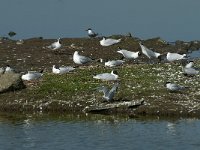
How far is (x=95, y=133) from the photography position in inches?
1113

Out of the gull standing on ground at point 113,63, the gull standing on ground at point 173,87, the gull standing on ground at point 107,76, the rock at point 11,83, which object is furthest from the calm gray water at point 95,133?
the gull standing on ground at point 113,63

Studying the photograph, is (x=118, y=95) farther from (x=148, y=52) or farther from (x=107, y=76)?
(x=148, y=52)

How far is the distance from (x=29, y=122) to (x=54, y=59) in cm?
2282

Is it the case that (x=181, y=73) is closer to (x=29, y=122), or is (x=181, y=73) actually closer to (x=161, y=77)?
(x=161, y=77)

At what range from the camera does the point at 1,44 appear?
6231cm

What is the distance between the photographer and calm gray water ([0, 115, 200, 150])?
25.6 metres

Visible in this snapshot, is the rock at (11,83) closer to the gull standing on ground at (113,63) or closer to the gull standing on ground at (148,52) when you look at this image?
the gull standing on ground at (113,63)

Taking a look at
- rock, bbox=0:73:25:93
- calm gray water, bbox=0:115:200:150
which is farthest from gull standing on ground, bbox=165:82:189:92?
rock, bbox=0:73:25:93

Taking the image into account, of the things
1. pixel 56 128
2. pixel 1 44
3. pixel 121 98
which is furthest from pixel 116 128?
pixel 1 44

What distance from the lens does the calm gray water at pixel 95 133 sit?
25609mm

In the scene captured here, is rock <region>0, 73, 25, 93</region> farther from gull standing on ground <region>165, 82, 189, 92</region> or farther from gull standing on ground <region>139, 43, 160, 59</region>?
gull standing on ground <region>139, 43, 160, 59</region>

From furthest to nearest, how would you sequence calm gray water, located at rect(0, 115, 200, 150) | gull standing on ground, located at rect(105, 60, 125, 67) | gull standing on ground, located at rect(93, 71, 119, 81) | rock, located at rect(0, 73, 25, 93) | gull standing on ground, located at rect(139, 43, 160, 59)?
gull standing on ground, located at rect(139, 43, 160, 59), gull standing on ground, located at rect(105, 60, 125, 67), gull standing on ground, located at rect(93, 71, 119, 81), rock, located at rect(0, 73, 25, 93), calm gray water, located at rect(0, 115, 200, 150)

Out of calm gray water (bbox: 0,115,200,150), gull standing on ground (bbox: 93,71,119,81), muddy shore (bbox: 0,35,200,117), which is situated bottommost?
calm gray water (bbox: 0,115,200,150)

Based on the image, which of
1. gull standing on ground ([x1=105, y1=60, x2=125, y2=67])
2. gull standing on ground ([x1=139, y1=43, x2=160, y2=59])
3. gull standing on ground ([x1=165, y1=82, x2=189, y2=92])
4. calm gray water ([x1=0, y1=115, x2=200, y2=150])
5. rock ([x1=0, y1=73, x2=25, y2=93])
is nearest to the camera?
calm gray water ([x1=0, y1=115, x2=200, y2=150])
